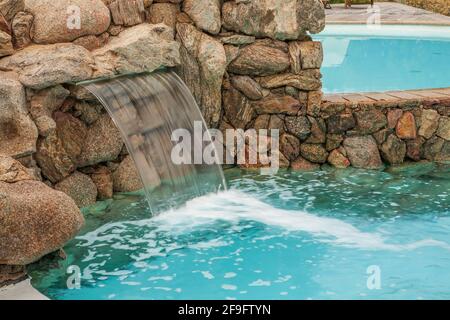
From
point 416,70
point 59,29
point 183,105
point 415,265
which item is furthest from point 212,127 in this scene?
point 416,70

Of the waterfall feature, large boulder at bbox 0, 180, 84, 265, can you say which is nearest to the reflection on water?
the waterfall feature

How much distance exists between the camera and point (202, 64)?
7.43 m

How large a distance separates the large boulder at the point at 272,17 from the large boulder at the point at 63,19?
5.61ft

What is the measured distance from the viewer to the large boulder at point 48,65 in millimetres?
5824

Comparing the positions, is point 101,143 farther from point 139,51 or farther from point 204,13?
point 204,13

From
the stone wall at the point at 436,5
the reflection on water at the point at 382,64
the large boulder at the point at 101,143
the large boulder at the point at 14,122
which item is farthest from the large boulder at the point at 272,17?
the stone wall at the point at 436,5

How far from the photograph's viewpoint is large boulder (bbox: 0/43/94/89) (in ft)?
19.1

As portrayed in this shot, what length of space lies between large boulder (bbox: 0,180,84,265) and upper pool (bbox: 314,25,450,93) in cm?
775

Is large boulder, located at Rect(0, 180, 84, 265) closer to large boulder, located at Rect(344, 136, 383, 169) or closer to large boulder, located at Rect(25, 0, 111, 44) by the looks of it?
large boulder, located at Rect(25, 0, 111, 44)

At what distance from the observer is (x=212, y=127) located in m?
7.76

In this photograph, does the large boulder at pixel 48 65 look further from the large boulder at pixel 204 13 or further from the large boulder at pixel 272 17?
the large boulder at pixel 272 17

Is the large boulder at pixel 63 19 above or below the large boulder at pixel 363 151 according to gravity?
above

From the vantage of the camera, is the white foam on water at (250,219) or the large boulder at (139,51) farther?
the large boulder at (139,51)

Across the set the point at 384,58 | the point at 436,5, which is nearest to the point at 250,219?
the point at 384,58
